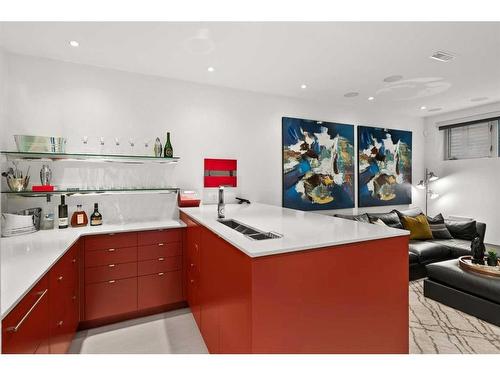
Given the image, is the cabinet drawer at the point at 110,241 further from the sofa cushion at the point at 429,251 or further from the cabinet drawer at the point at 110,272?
the sofa cushion at the point at 429,251

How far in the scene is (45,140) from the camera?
2.63 m

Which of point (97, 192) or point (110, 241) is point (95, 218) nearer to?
point (97, 192)

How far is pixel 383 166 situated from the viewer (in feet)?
16.3

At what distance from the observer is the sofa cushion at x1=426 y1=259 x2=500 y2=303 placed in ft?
8.01

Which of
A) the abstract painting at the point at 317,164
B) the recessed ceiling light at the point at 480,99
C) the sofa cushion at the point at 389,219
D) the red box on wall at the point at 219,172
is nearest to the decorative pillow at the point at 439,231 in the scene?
the sofa cushion at the point at 389,219

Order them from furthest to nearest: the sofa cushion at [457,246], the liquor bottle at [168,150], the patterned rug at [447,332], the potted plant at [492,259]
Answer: the sofa cushion at [457,246], the liquor bottle at [168,150], the potted plant at [492,259], the patterned rug at [447,332]

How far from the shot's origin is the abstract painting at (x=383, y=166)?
4.75 m

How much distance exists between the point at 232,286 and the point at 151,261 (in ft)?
4.77

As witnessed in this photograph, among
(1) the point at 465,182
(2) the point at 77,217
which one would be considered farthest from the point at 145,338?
(1) the point at 465,182

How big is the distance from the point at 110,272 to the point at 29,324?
1197mm

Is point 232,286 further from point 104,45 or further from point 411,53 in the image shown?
point 411,53

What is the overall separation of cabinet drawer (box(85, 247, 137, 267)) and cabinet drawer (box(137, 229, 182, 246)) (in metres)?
0.12

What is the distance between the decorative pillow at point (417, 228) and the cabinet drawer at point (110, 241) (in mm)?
3826

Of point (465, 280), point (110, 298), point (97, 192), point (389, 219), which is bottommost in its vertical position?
point (110, 298)
